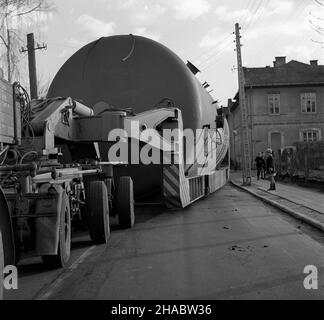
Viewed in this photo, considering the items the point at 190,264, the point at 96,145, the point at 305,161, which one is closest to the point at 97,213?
the point at 190,264

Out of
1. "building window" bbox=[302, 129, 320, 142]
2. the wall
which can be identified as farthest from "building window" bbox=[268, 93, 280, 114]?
"building window" bbox=[302, 129, 320, 142]

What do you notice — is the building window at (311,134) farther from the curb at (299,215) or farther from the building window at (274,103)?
the curb at (299,215)

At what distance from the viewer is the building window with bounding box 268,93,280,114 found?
152 ft

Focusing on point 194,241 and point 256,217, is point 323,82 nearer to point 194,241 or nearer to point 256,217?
point 256,217

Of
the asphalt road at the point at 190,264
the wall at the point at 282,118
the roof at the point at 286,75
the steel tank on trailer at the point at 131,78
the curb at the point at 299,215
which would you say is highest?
the roof at the point at 286,75

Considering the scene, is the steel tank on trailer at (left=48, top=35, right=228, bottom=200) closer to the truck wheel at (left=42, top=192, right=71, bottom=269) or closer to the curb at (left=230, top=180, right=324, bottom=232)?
the curb at (left=230, top=180, right=324, bottom=232)

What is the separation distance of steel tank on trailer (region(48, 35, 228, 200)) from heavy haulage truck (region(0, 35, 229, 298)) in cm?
2

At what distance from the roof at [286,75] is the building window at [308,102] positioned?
1087 millimetres

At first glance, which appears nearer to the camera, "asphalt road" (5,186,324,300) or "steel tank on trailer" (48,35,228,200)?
"asphalt road" (5,186,324,300)

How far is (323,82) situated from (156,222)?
39.3m

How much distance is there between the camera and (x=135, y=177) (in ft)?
40.1

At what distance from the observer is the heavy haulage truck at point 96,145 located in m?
5.95

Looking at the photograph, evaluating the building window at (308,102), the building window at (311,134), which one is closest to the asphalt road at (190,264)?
the building window at (311,134)

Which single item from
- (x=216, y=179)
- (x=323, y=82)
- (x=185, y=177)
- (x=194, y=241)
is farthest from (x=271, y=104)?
(x=194, y=241)
